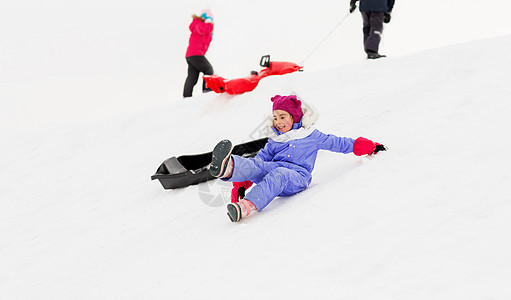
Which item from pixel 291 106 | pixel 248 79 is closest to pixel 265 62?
pixel 248 79

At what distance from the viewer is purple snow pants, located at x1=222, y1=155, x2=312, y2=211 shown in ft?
7.03

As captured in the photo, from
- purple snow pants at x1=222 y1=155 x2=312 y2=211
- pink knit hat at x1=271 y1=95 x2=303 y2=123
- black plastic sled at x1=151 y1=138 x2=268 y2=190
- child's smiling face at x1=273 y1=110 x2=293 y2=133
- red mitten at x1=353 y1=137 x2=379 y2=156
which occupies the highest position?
pink knit hat at x1=271 y1=95 x2=303 y2=123

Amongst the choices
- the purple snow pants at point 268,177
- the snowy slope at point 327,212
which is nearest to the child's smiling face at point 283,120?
the purple snow pants at point 268,177

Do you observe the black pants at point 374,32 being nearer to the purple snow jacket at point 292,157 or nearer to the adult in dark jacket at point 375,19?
the adult in dark jacket at point 375,19

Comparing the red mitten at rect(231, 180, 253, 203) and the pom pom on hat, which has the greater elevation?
the pom pom on hat

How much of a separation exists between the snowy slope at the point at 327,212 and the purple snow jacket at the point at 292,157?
90 millimetres

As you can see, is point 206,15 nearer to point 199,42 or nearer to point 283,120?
point 199,42

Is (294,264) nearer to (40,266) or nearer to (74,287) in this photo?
(74,287)

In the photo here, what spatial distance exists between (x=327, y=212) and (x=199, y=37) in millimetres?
4680

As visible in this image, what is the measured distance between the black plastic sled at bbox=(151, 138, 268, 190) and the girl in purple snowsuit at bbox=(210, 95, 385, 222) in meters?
0.73

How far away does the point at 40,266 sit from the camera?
2.45m

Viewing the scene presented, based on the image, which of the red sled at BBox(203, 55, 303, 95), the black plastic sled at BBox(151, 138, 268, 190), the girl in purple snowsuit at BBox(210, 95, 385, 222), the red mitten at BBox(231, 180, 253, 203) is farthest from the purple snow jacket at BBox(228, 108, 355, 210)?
the red sled at BBox(203, 55, 303, 95)

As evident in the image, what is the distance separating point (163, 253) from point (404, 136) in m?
1.39

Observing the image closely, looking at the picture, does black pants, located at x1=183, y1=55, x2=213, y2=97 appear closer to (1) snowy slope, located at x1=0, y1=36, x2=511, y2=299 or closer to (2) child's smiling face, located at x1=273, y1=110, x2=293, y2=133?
(1) snowy slope, located at x1=0, y1=36, x2=511, y2=299
